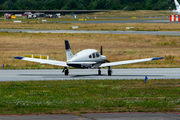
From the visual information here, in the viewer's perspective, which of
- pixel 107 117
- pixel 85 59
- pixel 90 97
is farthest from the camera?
pixel 85 59

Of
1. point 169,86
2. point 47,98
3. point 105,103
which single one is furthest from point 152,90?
point 47,98

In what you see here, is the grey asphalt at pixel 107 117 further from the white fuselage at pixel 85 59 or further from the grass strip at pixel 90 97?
the white fuselage at pixel 85 59

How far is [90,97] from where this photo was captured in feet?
62.2

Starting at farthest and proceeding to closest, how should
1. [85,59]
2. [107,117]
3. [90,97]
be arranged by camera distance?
1. [85,59]
2. [90,97]
3. [107,117]

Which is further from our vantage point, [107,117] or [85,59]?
[85,59]

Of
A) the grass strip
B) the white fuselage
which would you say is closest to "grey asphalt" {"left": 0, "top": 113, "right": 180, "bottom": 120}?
the grass strip

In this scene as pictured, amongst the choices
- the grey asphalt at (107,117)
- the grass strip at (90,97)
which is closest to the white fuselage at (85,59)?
the grass strip at (90,97)

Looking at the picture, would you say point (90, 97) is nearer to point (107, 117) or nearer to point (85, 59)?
point (107, 117)

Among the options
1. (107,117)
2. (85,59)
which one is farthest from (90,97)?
(85,59)

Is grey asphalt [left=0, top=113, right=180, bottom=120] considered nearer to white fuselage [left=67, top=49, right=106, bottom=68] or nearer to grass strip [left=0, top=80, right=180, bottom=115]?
grass strip [left=0, top=80, right=180, bottom=115]

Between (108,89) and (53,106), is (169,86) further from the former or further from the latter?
(53,106)

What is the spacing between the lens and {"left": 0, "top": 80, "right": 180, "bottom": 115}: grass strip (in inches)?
619

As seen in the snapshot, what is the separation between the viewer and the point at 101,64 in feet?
99.6

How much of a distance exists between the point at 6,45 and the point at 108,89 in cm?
4022
